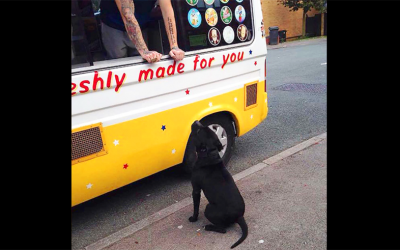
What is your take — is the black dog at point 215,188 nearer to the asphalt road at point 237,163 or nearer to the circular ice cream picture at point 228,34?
the asphalt road at point 237,163

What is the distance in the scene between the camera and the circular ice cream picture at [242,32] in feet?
13.0

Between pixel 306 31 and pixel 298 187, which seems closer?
pixel 298 187

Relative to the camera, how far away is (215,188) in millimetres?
2854

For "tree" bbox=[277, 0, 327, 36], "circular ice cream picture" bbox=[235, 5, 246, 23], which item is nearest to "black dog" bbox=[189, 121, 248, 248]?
"circular ice cream picture" bbox=[235, 5, 246, 23]

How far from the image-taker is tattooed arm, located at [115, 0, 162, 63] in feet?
9.77

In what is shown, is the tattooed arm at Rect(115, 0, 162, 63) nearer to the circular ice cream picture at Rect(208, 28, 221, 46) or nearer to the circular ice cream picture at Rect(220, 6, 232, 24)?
the circular ice cream picture at Rect(208, 28, 221, 46)

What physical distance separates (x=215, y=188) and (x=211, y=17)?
1920 mm

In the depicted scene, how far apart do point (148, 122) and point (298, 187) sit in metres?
1.82

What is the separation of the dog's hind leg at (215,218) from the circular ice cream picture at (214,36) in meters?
1.81

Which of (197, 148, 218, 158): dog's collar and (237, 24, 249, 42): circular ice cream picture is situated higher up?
(237, 24, 249, 42): circular ice cream picture
